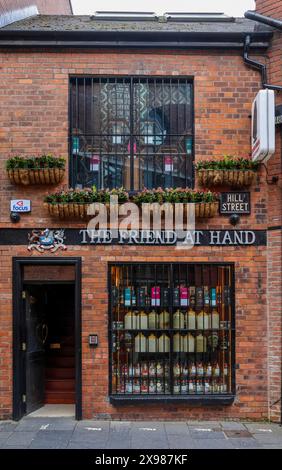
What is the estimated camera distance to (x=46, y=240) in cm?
870

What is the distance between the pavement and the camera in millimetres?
7395

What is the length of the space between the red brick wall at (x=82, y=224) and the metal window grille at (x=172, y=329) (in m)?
0.20

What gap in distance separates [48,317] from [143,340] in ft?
6.94

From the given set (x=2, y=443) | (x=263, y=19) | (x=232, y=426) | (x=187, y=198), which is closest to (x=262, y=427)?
(x=232, y=426)

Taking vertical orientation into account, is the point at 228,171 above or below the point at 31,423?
above

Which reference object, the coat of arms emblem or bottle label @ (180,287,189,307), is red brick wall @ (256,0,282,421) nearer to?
bottle label @ (180,287,189,307)

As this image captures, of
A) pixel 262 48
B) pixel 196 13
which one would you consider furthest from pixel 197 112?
pixel 196 13

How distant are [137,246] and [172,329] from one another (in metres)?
1.44

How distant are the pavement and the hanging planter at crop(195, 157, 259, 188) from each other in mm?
3789

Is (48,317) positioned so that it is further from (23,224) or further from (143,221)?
(143,221)

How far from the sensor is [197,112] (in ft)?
29.3

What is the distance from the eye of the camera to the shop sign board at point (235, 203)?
28.9ft

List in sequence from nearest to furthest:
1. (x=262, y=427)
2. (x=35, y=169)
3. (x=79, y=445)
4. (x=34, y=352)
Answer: (x=79, y=445), (x=262, y=427), (x=35, y=169), (x=34, y=352)

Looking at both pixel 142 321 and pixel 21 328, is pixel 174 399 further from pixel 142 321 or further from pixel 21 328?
pixel 21 328
